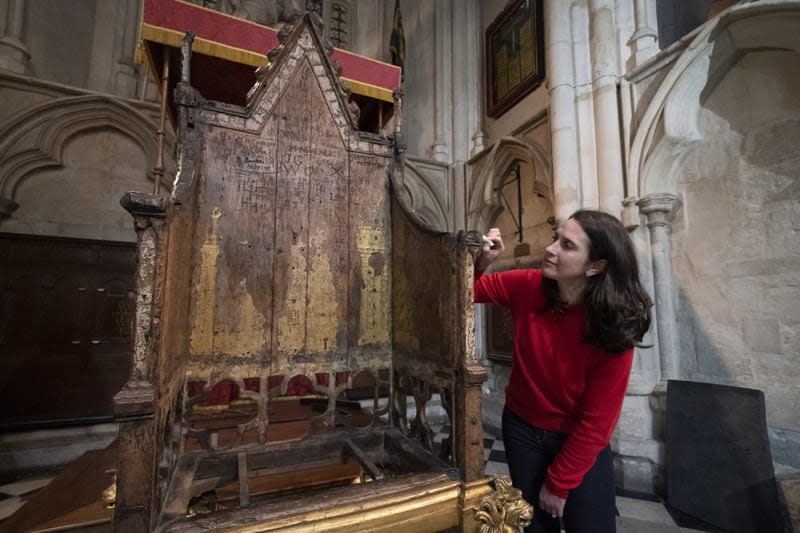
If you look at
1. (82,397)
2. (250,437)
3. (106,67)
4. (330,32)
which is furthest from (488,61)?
(82,397)

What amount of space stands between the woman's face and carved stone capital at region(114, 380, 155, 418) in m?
1.08

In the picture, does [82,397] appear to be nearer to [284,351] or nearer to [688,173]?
[284,351]

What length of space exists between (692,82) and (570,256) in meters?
2.29

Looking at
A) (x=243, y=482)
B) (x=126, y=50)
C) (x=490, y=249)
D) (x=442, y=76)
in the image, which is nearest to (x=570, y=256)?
(x=490, y=249)

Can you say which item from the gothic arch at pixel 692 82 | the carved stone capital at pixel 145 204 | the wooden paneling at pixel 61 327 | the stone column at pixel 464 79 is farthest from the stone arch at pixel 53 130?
the gothic arch at pixel 692 82

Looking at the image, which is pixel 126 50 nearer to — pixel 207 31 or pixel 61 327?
pixel 207 31

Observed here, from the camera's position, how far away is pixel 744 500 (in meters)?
1.85

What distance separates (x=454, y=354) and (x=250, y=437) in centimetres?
126

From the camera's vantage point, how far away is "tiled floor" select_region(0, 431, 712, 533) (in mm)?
1889

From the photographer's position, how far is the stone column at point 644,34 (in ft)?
8.78

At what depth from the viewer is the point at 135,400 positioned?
79 cm

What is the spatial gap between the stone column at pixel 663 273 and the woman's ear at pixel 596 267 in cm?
186

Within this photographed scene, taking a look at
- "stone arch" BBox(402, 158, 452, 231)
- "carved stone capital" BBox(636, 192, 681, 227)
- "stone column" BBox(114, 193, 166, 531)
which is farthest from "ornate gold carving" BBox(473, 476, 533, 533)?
"stone arch" BBox(402, 158, 452, 231)

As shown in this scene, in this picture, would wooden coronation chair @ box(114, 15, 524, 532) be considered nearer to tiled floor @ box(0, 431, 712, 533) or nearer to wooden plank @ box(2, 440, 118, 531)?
wooden plank @ box(2, 440, 118, 531)
